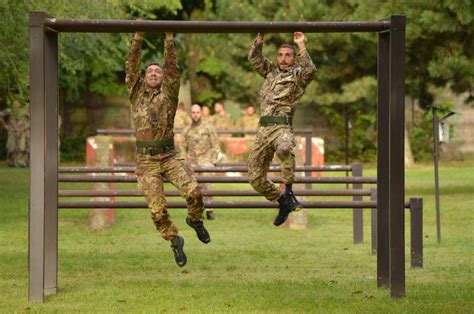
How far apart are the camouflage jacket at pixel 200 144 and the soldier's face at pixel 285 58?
478 inches

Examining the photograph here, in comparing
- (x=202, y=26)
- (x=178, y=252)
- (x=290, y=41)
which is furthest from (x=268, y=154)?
(x=290, y=41)

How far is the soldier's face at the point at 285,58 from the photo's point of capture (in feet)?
47.2

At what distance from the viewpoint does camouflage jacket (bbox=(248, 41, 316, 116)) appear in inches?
557

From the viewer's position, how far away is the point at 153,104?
13781 mm

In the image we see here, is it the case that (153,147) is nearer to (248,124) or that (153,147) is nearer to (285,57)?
(285,57)

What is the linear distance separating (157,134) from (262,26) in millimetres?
1525

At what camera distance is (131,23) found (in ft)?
42.6

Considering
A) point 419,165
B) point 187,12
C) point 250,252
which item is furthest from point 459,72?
point 187,12

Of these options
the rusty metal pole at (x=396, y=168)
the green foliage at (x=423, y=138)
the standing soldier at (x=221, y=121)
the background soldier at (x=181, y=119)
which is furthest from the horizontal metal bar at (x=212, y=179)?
the green foliage at (x=423, y=138)

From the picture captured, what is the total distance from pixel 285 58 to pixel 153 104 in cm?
147

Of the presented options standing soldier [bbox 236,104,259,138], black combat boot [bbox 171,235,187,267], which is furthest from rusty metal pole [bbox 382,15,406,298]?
standing soldier [bbox 236,104,259,138]

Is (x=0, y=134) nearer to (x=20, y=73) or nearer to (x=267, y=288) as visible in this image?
(x=20, y=73)

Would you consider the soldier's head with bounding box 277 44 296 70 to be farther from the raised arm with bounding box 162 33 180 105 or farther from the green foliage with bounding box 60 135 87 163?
the green foliage with bounding box 60 135 87 163

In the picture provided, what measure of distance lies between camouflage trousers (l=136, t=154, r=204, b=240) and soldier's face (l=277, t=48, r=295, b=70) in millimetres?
1485
